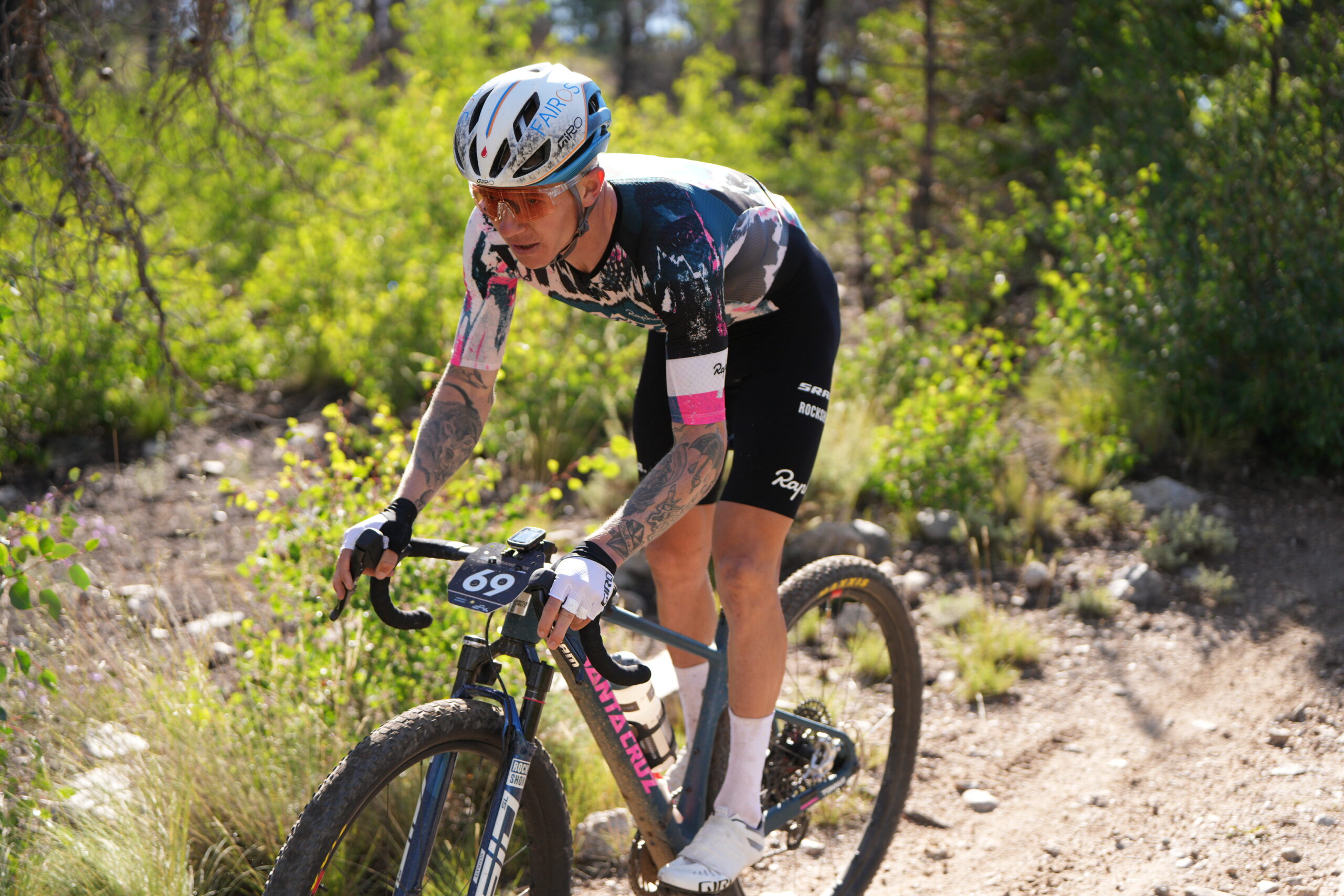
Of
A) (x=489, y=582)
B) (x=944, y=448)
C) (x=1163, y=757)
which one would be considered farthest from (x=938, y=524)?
(x=489, y=582)

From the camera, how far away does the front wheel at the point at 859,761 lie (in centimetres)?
309

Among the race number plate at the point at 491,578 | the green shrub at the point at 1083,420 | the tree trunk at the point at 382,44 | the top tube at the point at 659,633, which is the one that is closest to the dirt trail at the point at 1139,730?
the green shrub at the point at 1083,420

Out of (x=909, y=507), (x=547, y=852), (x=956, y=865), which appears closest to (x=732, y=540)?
(x=547, y=852)

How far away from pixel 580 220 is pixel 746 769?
1499 millimetres

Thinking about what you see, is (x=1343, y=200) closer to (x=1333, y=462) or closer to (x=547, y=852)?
(x=1333, y=462)

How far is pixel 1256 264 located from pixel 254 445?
19.8ft

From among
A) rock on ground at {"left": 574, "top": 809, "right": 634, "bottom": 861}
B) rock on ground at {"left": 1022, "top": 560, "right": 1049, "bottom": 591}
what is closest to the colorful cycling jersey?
rock on ground at {"left": 574, "top": 809, "right": 634, "bottom": 861}

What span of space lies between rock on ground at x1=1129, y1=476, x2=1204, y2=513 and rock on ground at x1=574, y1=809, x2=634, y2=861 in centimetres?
372

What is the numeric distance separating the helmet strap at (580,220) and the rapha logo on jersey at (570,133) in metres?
0.10

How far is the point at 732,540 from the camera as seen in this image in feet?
8.84

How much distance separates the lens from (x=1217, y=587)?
501 centimetres

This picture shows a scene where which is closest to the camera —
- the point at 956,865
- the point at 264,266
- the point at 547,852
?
the point at 547,852

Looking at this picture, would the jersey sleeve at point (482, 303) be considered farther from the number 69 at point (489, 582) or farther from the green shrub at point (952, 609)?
the green shrub at point (952, 609)

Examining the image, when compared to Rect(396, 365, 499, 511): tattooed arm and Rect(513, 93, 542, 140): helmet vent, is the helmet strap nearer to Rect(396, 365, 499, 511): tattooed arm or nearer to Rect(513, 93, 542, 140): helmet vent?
Rect(513, 93, 542, 140): helmet vent
